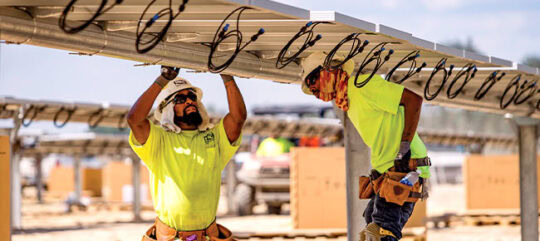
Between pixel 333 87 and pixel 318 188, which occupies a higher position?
pixel 333 87

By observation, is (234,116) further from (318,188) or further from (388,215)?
(318,188)

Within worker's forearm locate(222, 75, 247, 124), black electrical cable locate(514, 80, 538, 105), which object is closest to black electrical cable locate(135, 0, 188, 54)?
worker's forearm locate(222, 75, 247, 124)

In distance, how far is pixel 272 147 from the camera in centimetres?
2088

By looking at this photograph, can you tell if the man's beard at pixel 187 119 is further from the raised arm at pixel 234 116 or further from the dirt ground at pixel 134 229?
the dirt ground at pixel 134 229

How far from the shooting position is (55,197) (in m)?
38.0

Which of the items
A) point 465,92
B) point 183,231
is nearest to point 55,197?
point 465,92

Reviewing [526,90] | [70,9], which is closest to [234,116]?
[70,9]

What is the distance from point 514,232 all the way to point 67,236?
311 inches

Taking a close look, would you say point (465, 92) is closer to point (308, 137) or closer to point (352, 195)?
point (352, 195)

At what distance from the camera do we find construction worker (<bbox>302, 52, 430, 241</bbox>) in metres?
4.73

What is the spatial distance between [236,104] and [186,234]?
2.66 feet

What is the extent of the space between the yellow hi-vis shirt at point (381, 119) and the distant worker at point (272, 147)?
617 inches

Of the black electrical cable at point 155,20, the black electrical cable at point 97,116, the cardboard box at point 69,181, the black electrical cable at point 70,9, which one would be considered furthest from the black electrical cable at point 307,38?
the cardboard box at point 69,181

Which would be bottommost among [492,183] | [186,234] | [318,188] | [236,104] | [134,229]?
[134,229]
